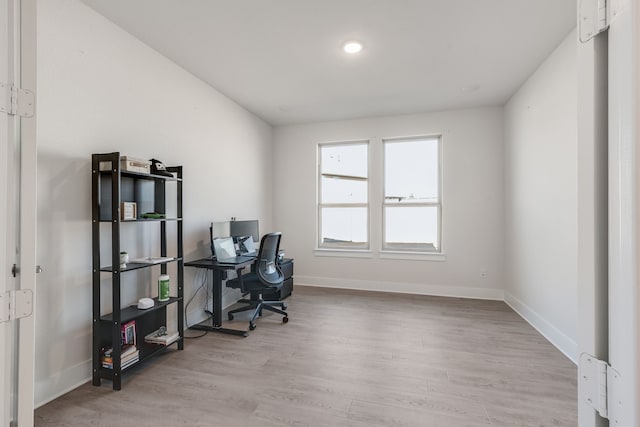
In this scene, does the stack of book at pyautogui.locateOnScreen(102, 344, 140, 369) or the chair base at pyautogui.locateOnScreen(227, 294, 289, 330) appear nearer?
the stack of book at pyautogui.locateOnScreen(102, 344, 140, 369)

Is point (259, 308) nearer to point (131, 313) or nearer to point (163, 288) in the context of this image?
point (163, 288)

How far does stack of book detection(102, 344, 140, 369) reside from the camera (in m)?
2.20

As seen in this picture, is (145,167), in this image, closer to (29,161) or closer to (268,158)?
(29,161)

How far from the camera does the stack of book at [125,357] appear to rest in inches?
86.7

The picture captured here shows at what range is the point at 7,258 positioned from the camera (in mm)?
1068

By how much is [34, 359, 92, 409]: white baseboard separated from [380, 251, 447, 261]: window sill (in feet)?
12.6

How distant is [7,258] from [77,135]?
5.02 feet

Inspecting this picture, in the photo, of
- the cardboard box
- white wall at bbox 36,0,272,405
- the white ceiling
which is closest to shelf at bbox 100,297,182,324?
white wall at bbox 36,0,272,405

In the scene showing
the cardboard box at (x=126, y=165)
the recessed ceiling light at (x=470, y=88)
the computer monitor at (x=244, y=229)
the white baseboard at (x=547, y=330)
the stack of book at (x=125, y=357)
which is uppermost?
the recessed ceiling light at (x=470, y=88)

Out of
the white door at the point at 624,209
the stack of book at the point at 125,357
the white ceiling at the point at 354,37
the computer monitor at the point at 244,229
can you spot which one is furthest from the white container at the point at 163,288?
the white door at the point at 624,209

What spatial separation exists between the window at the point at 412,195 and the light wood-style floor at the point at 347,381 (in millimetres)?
1614

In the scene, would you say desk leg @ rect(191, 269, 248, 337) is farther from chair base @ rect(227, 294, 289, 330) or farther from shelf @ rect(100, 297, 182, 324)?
shelf @ rect(100, 297, 182, 324)

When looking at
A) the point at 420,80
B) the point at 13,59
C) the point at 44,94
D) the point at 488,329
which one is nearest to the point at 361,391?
the point at 488,329

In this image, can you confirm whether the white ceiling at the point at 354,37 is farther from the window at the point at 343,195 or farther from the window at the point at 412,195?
the window at the point at 343,195
